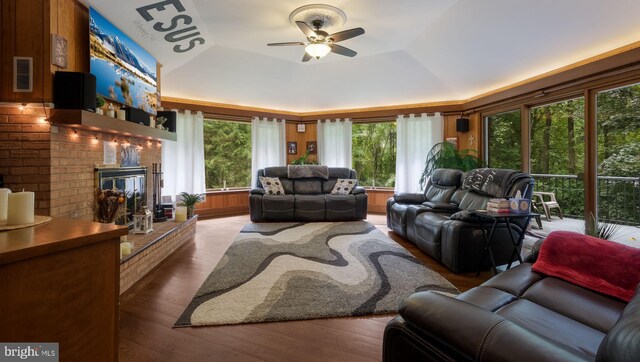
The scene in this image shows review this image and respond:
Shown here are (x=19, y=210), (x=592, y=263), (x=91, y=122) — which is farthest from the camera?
(x=91, y=122)

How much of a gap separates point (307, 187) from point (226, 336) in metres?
4.21

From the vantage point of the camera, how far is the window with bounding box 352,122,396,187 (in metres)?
6.81

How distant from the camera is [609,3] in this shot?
2.78m

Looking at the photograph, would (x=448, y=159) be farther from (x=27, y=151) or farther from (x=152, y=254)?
(x=27, y=151)

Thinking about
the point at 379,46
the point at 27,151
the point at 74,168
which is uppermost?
the point at 379,46

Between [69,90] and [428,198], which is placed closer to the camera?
[69,90]

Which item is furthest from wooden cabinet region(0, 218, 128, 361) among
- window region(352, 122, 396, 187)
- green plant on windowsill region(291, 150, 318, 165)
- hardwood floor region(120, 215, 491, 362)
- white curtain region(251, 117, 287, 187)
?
window region(352, 122, 396, 187)

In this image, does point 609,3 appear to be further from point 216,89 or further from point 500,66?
point 216,89

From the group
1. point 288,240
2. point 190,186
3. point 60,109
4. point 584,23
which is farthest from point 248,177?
point 584,23

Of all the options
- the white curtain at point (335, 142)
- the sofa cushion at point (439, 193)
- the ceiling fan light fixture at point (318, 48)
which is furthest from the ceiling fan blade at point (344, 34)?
the white curtain at point (335, 142)

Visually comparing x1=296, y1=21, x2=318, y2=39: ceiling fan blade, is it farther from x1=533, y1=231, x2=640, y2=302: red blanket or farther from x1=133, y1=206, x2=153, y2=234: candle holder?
x1=533, y1=231, x2=640, y2=302: red blanket

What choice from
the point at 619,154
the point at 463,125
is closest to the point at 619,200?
the point at 619,154

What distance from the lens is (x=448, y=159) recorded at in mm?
5492

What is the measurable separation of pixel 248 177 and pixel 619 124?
245 inches
